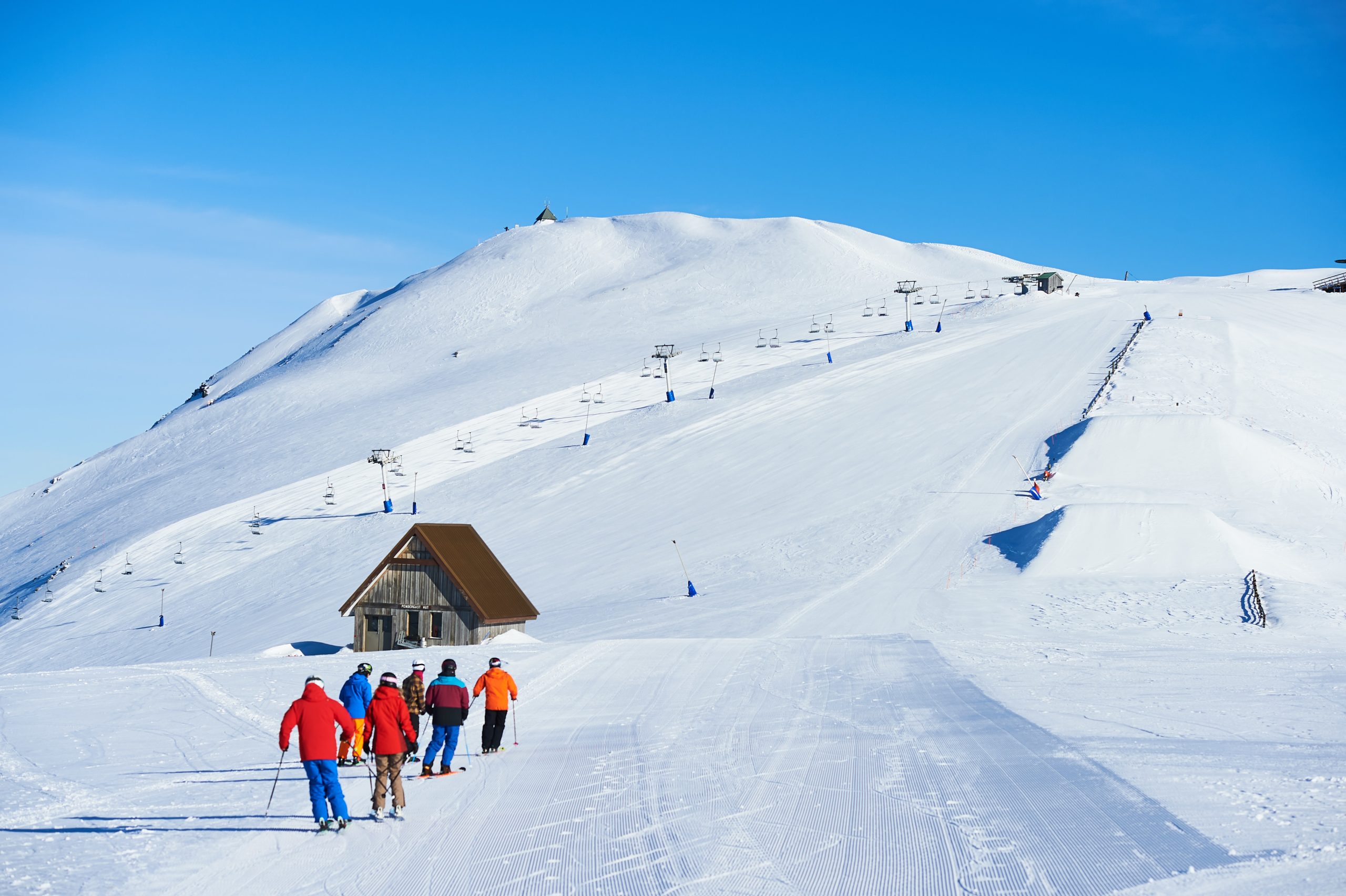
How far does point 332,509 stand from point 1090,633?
1640 inches

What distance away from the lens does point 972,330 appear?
77.6m

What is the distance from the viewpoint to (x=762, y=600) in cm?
3541

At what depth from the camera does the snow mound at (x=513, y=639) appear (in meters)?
28.9

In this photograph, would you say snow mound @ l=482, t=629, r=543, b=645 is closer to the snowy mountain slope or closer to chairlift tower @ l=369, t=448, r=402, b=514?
the snowy mountain slope

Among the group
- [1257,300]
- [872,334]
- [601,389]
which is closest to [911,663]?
[601,389]

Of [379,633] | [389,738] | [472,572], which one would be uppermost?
[472,572]

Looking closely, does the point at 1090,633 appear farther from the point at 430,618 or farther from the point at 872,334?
the point at 872,334

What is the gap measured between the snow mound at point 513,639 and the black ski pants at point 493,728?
573 inches

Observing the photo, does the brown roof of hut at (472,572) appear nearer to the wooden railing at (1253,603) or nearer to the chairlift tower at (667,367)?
the wooden railing at (1253,603)

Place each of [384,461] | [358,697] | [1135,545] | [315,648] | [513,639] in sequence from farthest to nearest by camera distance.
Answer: [384,461] < [315,648] < [1135,545] < [513,639] < [358,697]

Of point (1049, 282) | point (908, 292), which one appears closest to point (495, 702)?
point (908, 292)

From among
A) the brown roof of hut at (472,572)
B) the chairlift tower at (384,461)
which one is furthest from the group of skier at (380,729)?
the chairlift tower at (384,461)

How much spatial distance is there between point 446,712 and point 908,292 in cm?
7251

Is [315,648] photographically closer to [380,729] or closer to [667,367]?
[380,729]
